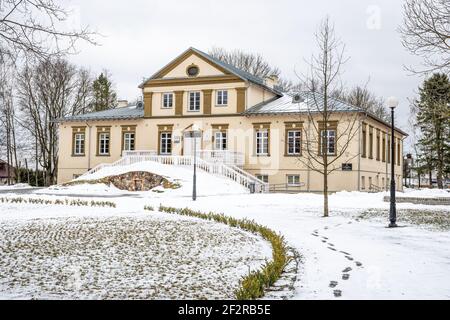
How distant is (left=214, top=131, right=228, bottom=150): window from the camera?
40125 millimetres

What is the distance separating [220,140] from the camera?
40250mm

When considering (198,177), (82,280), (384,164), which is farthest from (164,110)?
(82,280)

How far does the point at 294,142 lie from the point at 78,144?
A: 1997 cm

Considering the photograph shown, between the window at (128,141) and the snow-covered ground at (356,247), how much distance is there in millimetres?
20374

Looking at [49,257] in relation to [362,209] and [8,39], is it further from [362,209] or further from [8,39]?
[362,209]

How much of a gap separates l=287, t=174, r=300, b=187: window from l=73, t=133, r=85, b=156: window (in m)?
19.2

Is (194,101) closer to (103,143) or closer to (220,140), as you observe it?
(220,140)

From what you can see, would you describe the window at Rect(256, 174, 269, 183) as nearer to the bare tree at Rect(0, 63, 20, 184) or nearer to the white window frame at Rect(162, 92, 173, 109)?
the white window frame at Rect(162, 92, 173, 109)

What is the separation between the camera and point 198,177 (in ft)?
110

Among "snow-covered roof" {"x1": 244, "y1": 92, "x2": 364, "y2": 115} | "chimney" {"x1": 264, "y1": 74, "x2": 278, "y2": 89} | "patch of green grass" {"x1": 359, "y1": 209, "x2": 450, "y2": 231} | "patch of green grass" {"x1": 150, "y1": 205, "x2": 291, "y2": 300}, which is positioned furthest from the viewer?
"chimney" {"x1": 264, "y1": 74, "x2": 278, "y2": 89}

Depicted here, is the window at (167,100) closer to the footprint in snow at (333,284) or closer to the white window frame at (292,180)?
the white window frame at (292,180)

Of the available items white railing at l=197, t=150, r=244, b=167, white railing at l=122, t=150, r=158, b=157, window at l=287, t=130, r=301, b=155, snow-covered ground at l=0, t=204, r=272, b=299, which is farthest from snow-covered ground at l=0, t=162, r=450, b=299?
white railing at l=122, t=150, r=158, b=157

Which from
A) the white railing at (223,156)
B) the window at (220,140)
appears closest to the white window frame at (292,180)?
the white railing at (223,156)

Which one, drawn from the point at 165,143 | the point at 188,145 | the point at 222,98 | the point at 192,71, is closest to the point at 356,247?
the point at 222,98
